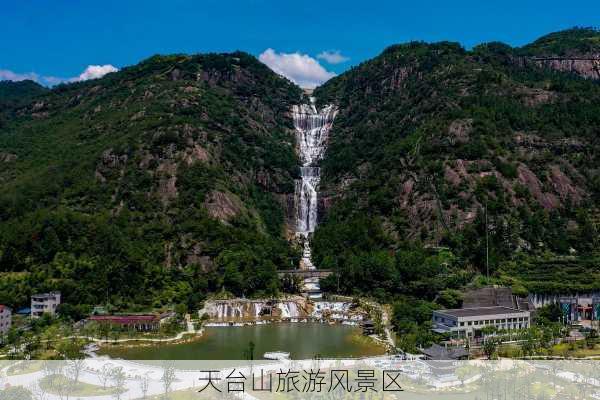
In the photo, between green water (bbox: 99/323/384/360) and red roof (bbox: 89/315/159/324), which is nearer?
green water (bbox: 99/323/384/360)

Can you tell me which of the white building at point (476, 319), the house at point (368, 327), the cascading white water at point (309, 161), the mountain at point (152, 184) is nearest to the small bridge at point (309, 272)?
the cascading white water at point (309, 161)

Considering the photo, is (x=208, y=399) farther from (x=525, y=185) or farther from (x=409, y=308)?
(x=525, y=185)

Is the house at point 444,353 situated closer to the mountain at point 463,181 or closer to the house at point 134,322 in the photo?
the mountain at point 463,181

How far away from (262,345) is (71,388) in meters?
18.3

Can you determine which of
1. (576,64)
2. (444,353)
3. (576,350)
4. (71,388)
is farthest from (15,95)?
(576,350)

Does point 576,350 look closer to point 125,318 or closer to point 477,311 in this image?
point 477,311

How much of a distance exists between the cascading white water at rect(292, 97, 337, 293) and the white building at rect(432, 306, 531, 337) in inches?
924

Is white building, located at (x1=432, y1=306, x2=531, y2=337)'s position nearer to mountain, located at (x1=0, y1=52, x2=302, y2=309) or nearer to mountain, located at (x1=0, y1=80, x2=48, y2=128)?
mountain, located at (x1=0, y1=52, x2=302, y2=309)

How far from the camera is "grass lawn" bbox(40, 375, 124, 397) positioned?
41.2 metres

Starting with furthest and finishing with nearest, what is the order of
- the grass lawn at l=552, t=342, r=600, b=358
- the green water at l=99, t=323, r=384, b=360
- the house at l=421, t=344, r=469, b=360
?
the green water at l=99, t=323, r=384, b=360, the grass lawn at l=552, t=342, r=600, b=358, the house at l=421, t=344, r=469, b=360

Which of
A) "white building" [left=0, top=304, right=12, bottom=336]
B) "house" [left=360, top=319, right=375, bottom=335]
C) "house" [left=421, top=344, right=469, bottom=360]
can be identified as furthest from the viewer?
"house" [left=360, top=319, right=375, bottom=335]

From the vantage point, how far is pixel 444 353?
154ft

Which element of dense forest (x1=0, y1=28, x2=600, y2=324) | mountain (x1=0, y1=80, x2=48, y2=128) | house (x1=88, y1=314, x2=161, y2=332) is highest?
mountain (x1=0, y1=80, x2=48, y2=128)

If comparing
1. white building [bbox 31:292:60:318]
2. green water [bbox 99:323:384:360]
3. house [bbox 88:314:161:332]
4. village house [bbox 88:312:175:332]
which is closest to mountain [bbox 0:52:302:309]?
white building [bbox 31:292:60:318]
